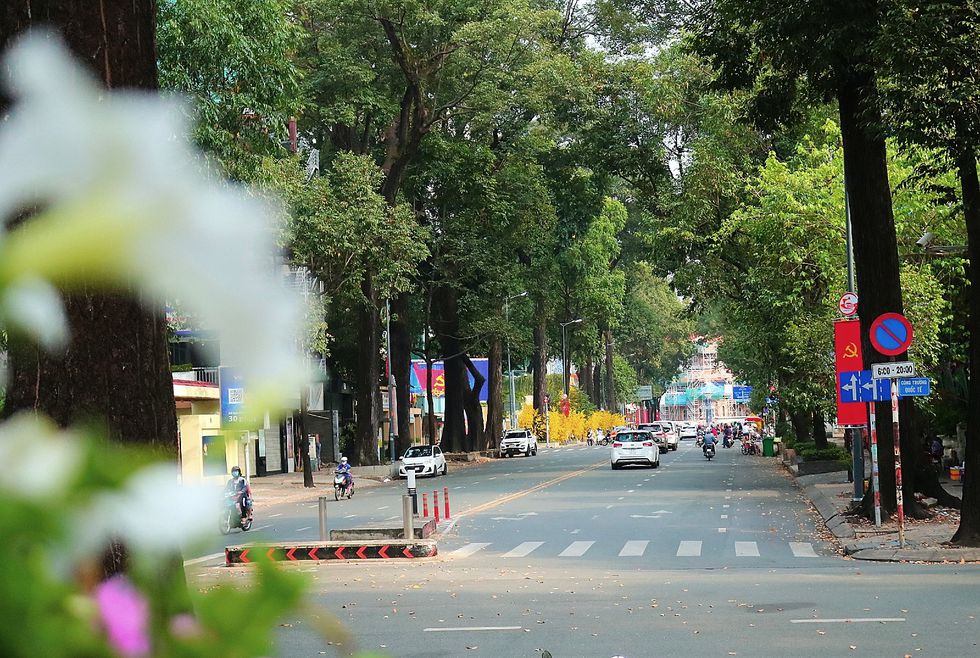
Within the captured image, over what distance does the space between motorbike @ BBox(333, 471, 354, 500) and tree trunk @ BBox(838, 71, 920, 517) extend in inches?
663

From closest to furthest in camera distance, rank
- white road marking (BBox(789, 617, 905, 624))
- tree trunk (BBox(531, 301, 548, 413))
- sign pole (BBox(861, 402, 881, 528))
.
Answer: white road marking (BBox(789, 617, 905, 624))
sign pole (BBox(861, 402, 881, 528))
tree trunk (BBox(531, 301, 548, 413))

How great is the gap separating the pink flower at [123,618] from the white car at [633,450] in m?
50.6

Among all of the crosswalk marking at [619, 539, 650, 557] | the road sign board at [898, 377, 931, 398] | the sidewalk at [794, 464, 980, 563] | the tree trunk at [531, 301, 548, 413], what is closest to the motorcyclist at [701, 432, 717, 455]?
the tree trunk at [531, 301, 548, 413]

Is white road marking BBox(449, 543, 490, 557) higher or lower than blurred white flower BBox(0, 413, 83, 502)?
lower

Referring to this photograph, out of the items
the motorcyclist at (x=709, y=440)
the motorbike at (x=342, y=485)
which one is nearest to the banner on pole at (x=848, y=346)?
the motorbike at (x=342, y=485)

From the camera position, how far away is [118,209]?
479 millimetres

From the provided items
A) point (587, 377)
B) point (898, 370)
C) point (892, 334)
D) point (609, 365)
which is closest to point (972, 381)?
point (898, 370)

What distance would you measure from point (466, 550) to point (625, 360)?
109 meters

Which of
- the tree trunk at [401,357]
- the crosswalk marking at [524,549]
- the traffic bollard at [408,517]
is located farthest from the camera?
the tree trunk at [401,357]

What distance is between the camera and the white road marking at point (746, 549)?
61.4 feet

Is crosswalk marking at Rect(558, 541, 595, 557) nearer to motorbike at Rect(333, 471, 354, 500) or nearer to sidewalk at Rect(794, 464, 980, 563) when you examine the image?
sidewalk at Rect(794, 464, 980, 563)

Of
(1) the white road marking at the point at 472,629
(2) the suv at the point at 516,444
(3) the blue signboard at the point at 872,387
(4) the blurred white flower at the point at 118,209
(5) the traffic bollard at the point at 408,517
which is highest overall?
(4) the blurred white flower at the point at 118,209

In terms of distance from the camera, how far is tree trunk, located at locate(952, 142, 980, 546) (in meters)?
17.8

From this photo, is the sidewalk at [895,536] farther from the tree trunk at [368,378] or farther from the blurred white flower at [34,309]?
the tree trunk at [368,378]
